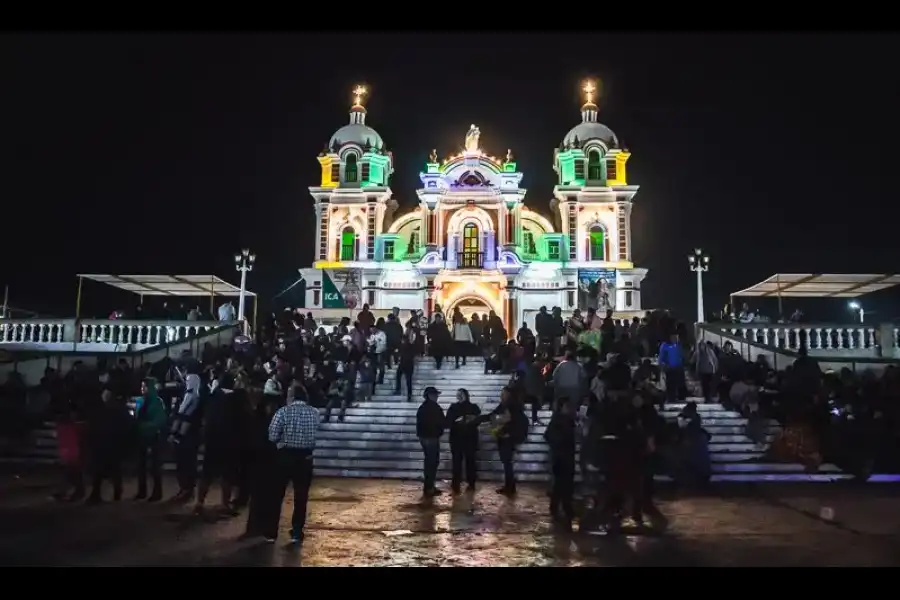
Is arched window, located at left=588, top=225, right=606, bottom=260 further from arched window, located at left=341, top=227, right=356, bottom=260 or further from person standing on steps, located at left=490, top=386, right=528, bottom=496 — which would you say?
person standing on steps, located at left=490, top=386, right=528, bottom=496

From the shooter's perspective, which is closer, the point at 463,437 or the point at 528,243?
the point at 463,437

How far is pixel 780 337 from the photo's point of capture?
19.7m

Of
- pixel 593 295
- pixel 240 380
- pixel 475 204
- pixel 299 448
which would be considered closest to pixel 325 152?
pixel 475 204

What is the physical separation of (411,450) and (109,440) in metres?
5.52

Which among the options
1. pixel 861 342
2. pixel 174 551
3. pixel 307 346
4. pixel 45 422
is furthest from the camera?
pixel 861 342

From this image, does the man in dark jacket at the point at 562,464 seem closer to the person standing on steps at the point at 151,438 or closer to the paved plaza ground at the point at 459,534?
the paved plaza ground at the point at 459,534

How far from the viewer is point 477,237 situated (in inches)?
1587

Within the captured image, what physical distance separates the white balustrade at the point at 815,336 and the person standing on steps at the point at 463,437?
1044 cm

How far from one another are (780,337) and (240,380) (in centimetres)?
1529

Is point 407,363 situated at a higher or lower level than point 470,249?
lower

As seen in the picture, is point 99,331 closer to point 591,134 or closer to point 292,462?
point 292,462

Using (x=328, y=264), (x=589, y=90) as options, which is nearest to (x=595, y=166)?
(x=589, y=90)

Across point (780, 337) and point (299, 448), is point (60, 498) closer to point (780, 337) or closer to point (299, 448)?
point (299, 448)

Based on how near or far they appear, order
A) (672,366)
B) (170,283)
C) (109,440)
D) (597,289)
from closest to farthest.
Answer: (109,440) → (672,366) → (170,283) → (597,289)
